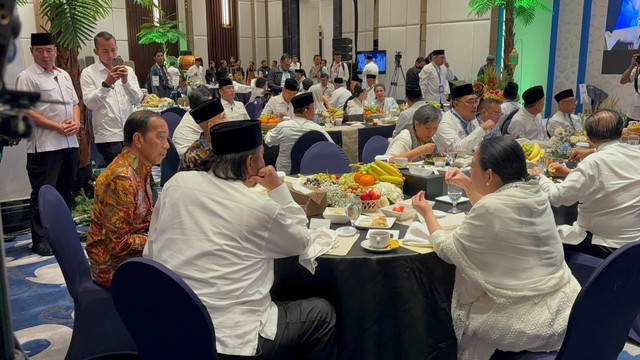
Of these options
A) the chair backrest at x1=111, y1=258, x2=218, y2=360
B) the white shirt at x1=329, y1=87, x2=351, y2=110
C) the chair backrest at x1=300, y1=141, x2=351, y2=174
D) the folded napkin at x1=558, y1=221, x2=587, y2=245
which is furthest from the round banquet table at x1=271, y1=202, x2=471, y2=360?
the white shirt at x1=329, y1=87, x2=351, y2=110

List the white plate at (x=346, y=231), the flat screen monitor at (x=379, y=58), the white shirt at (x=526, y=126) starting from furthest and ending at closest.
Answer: the flat screen monitor at (x=379, y=58)
the white shirt at (x=526, y=126)
the white plate at (x=346, y=231)

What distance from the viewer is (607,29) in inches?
415

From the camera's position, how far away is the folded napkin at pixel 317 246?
90.1 inches

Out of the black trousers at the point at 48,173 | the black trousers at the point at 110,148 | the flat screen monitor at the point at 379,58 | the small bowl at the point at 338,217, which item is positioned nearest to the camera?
the small bowl at the point at 338,217

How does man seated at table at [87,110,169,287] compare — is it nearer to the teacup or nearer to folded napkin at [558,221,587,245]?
the teacup

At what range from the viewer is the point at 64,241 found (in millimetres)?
2414

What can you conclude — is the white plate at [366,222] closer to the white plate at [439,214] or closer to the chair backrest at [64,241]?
the white plate at [439,214]

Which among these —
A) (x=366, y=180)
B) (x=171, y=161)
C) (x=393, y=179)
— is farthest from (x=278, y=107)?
(x=366, y=180)

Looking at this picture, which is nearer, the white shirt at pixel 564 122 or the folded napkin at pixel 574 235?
the folded napkin at pixel 574 235

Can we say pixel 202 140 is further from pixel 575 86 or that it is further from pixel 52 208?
pixel 575 86

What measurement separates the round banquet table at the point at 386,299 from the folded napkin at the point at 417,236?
7 centimetres

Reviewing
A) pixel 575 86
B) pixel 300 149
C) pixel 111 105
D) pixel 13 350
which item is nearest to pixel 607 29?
pixel 575 86

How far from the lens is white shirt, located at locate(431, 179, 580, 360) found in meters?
2.10

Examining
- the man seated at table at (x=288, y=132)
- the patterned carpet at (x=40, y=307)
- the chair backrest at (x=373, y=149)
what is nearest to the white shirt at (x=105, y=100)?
the patterned carpet at (x=40, y=307)
